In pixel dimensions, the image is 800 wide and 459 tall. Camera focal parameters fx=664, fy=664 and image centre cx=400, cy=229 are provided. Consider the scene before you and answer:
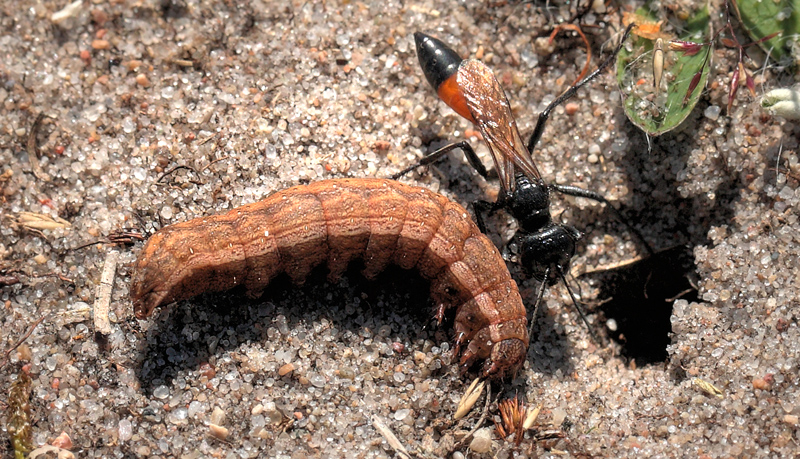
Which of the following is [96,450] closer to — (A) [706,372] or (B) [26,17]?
(B) [26,17]

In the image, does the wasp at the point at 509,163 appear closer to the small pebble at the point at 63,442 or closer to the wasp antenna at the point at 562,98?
the wasp antenna at the point at 562,98

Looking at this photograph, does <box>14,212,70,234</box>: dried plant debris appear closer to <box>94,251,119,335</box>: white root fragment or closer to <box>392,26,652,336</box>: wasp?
<box>94,251,119,335</box>: white root fragment

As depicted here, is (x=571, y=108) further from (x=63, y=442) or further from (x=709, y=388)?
(x=63, y=442)

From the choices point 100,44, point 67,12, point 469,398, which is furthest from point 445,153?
point 67,12

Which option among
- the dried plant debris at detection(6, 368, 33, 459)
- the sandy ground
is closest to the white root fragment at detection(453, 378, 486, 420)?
the sandy ground

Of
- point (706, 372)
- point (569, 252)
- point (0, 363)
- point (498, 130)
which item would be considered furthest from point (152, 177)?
point (706, 372)
